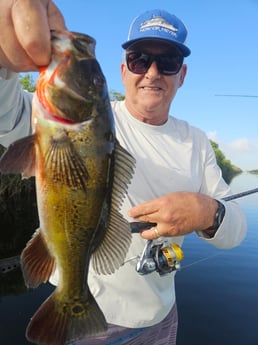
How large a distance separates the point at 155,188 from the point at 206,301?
7.26m

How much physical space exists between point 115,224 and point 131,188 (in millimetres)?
1148

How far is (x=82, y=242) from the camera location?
1893 mm

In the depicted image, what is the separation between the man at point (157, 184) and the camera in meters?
2.78

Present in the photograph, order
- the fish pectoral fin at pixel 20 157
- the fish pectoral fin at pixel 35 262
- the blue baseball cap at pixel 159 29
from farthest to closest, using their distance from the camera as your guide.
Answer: the blue baseball cap at pixel 159 29, the fish pectoral fin at pixel 35 262, the fish pectoral fin at pixel 20 157

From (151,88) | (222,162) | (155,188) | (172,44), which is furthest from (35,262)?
(222,162)

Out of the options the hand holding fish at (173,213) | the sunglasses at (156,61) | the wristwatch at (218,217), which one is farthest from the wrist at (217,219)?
the sunglasses at (156,61)

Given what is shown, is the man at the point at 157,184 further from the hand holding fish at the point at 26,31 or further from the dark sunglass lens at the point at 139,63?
the hand holding fish at the point at 26,31

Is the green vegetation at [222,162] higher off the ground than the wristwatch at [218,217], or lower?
lower

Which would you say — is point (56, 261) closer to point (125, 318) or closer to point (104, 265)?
Answer: point (104, 265)

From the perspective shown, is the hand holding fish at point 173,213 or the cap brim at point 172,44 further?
→ the cap brim at point 172,44

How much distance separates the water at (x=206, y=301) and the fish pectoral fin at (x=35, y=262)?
636cm

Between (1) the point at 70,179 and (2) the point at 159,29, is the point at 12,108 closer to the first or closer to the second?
(1) the point at 70,179

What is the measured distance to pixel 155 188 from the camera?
320 centimetres

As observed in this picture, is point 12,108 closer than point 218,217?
Yes
